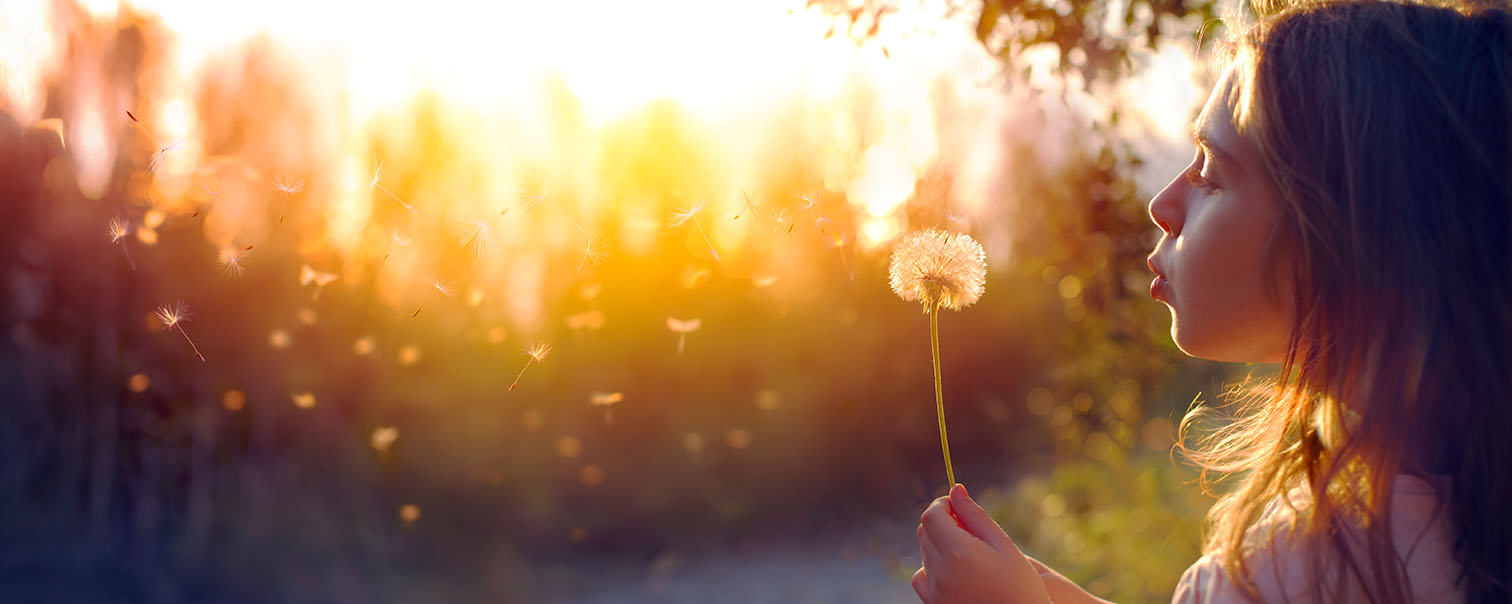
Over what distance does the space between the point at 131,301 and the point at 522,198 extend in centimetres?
221

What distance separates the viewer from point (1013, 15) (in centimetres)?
143

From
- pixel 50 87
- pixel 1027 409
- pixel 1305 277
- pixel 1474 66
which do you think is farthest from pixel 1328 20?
pixel 1027 409

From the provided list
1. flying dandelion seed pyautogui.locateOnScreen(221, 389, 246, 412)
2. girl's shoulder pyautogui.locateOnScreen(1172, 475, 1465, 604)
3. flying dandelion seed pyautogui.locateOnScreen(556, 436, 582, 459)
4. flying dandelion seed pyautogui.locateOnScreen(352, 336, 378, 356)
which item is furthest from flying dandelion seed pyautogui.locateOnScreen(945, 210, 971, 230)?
flying dandelion seed pyautogui.locateOnScreen(556, 436, 582, 459)

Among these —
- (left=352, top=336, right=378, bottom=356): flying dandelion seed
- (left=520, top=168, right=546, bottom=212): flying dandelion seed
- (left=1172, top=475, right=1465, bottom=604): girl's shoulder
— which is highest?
(left=352, top=336, right=378, bottom=356): flying dandelion seed

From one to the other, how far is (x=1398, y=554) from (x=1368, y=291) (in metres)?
0.20

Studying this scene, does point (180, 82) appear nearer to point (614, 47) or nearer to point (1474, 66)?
point (614, 47)

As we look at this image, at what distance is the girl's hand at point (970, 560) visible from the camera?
771 mm

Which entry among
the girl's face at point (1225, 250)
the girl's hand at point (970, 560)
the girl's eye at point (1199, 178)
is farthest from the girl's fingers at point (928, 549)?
the girl's eye at point (1199, 178)

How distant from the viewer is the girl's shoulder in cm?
66

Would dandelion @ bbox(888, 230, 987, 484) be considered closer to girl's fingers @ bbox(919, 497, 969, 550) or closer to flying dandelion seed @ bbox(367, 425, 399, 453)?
girl's fingers @ bbox(919, 497, 969, 550)

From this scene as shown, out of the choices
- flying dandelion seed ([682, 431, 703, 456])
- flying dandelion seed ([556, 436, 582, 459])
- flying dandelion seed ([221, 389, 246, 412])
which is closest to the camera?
flying dandelion seed ([221, 389, 246, 412])

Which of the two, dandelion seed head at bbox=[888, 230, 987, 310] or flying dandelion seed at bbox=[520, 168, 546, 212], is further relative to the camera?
flying dandelion seed at bbox=[520, 168, 546, 212]

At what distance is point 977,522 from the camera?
795 millimetres

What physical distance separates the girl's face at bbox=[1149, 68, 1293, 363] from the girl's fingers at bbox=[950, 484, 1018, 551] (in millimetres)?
233
